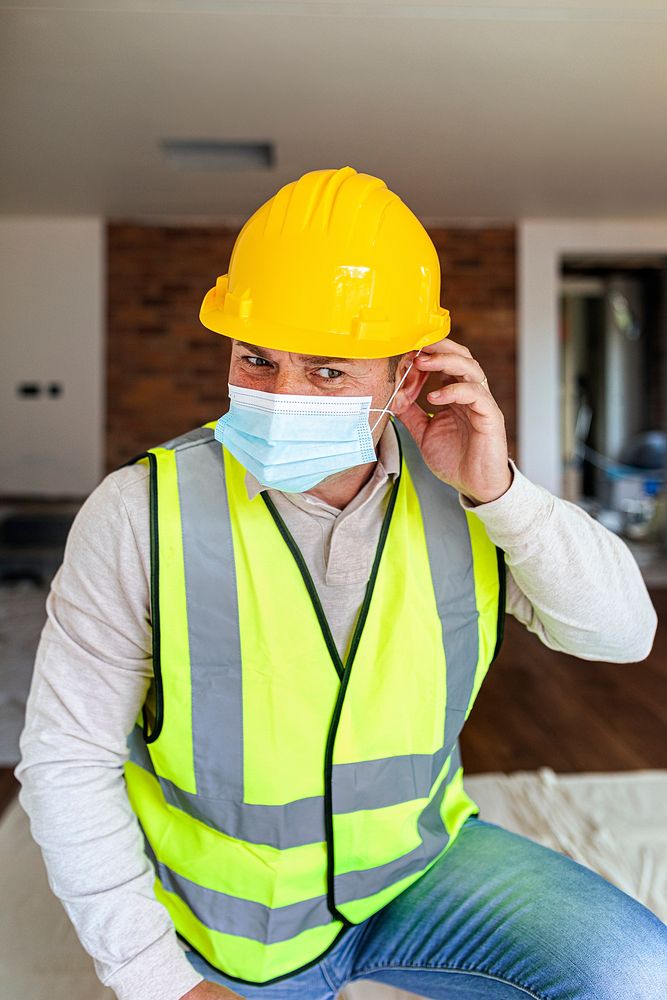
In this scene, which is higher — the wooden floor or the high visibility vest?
the high visibility vest

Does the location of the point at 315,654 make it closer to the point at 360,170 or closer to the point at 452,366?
the point at 452,366

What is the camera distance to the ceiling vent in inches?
185

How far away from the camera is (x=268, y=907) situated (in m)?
1.06

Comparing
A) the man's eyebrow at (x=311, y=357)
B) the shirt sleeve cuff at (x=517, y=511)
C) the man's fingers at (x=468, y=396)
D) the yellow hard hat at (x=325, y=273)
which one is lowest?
→ the shirt sleeve cuff at (x=517, y=511)

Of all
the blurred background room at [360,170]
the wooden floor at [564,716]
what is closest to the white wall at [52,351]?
the blurred background room at [360,170]

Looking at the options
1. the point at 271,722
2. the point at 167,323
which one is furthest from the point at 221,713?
the point at 167,323

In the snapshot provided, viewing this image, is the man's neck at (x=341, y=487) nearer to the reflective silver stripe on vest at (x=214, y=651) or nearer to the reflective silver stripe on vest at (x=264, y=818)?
the reflective silver stripe on vest at (x=214, y=651)

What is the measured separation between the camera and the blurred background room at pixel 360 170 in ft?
8.18

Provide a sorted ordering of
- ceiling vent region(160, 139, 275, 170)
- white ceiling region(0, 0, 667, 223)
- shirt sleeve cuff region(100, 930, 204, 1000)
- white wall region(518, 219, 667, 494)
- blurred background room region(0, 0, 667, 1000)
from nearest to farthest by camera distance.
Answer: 1. shirt sleeve cuff region(100, 930, 204, 1000)
2. blurred background room region(0, 0, 667, 1000)
3. white ceiling region(0, 0, 667, 223)
4. ceiling vent region(160, 139, 275, 170)
5. white wall region(518, 219, 667, 494)

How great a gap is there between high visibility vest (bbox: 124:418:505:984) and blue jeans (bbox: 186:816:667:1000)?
0.16 feet

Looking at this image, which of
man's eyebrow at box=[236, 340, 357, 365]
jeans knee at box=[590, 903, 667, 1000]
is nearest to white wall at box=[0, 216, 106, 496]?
man's eyebrow at box=[236, 340, 357, 365]

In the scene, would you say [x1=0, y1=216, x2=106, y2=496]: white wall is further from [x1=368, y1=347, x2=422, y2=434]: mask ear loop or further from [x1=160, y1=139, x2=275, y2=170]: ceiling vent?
[x1=368, y1=347, x2=422, y2=434]: mask ear loop

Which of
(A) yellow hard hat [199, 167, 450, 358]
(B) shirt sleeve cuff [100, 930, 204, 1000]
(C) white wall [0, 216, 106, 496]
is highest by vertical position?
(C) white wall [0, 216, 106, 496]

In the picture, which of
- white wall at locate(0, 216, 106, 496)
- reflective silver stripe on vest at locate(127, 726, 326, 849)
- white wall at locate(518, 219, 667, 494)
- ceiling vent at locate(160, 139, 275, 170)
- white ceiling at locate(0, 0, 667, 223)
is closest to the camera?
reflective silver stripe on vest at locate(127, 726, 326, 849)
